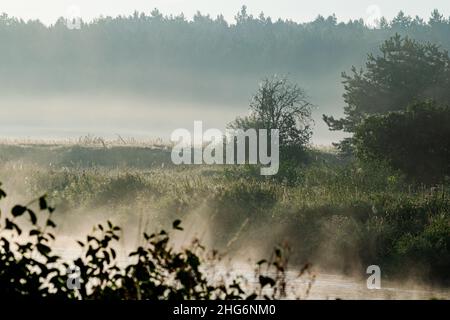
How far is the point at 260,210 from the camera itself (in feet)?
94.1

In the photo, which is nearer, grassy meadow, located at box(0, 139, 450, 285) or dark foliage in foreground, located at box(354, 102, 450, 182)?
grassy meadow, located at box(0, 139, 450, 285)

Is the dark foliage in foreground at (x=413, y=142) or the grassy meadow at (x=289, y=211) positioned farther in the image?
the dark foliage in foreground at (x=413, y=142)

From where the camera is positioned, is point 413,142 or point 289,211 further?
point 413,142

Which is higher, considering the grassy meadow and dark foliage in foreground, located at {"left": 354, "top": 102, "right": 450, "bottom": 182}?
→ dark foliage in foreground, located at {"left": 354, "top": 102, "right": 450, "bottom": 182}

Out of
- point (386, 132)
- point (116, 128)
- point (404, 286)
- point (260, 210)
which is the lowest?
point (404, 286)

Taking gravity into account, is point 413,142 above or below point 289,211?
above

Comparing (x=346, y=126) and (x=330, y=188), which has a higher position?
(x=346, y=126)

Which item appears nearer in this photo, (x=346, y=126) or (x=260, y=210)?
(x=260, y=210)

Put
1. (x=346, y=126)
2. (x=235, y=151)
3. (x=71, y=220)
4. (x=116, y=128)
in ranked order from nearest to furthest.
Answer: (x=71, y=220)
(x=235, y=151)
(x=346, y=126)
(x=116, y=128)

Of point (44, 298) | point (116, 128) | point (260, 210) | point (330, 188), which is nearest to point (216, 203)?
point (260, 210)

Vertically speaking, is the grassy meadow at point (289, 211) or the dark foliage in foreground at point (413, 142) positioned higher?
the dark foliage in foreground at point (413, 142)
